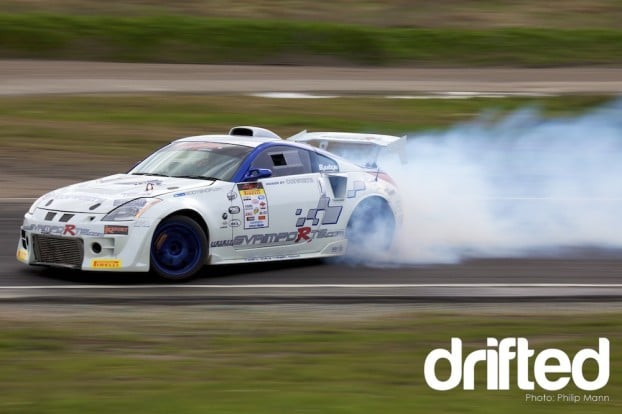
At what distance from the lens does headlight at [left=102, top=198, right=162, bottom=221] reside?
412 inches

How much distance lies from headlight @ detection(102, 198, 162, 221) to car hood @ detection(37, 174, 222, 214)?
2.1 inches

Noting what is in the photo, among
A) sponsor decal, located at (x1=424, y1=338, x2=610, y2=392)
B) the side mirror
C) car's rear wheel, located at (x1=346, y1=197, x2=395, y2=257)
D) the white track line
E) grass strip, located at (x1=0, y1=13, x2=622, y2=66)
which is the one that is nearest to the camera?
sponsor decal, located at (x1=424, y1=338, x2=610, y2=392)

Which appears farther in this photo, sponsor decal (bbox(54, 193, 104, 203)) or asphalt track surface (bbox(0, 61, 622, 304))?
sponsor decal (bbox(54, 193, 104, 203))

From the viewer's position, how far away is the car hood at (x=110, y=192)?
1065cm

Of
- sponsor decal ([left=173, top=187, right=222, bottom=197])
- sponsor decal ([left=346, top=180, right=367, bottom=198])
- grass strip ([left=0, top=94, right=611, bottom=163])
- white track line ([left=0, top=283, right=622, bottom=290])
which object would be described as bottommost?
white track line ([left=0, top=283, right=622, bottom=290])

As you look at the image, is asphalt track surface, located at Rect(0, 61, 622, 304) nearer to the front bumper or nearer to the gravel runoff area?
the front bumper

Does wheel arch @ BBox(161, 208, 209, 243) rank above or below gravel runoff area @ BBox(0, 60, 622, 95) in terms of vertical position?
below

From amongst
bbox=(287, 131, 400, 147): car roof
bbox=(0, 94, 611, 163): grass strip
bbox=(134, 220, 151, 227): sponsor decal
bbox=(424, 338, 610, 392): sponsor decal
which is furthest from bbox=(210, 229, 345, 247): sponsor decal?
bbox=(0, 94, 611, 163): grass strip

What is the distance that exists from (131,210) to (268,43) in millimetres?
19551

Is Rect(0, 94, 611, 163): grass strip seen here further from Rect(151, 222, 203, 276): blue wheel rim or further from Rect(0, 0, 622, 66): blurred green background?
Rect(151, 222, 203, 276): blue wheel rim

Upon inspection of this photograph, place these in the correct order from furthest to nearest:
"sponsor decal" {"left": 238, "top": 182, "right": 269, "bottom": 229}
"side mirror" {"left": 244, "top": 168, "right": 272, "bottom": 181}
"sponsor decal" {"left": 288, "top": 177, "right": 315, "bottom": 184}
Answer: "sponsor decal" {"left": 288, "top": 177, "right": 315, "bottom": 184}
"side mirror" {"left": 244, "top": 168, "right": 272, "bottom": 181}
"sponsor decal" {"left": 238, "top": 182, "right": 269, "bottom": 229}

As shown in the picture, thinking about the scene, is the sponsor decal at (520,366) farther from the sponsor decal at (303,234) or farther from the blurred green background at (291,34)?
the blurred green background at (291,34)

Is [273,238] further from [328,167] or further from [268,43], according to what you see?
[268,43]

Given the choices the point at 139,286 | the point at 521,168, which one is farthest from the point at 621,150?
the point at 139,286
